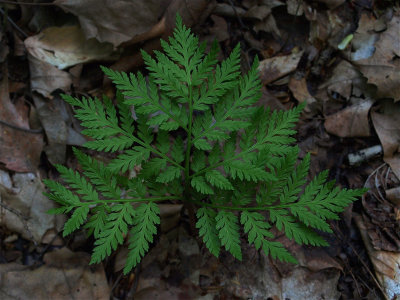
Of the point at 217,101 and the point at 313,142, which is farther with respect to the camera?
the point at 313,142

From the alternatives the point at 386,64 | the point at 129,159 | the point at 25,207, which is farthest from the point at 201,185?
the point at 386,64

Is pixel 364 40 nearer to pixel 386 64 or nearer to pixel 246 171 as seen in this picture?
pixel 386 64

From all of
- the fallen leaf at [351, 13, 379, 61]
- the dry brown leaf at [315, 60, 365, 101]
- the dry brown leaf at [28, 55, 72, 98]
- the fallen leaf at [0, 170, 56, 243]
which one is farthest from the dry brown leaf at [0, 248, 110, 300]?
the fallen leaf at [351, 13, 379, 61]

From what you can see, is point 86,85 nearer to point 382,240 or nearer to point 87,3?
point 87,3

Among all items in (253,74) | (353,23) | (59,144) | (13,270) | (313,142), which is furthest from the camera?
(353,23)

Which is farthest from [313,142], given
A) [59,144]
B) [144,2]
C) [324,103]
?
[59,144]

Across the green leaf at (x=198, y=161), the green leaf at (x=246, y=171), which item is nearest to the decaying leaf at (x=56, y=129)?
the green leaf at (x=198, y=161)
